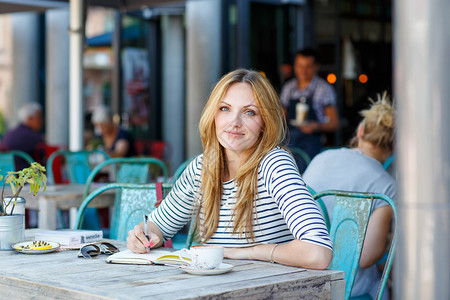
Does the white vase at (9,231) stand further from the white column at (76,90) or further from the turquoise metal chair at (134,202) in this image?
the white column at (76,90)

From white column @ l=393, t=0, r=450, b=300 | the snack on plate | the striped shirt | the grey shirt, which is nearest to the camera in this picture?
white column @ l=393, t=0, r=450, b=300

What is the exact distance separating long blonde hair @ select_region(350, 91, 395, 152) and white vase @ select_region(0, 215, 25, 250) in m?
1.61

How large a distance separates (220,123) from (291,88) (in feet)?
12.4

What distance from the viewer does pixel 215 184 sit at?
2414mm

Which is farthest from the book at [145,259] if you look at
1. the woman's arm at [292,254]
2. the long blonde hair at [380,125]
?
the long blonde hair at [380,125]

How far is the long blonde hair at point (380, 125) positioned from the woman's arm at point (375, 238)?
0.48 metres

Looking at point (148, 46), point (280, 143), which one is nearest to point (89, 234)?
point (280, 143)

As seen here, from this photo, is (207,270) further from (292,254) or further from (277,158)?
(277,158)

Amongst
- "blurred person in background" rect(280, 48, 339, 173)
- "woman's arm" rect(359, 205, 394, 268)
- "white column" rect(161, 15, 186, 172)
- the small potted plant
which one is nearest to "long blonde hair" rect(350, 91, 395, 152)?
"woman's arm" rect(359, 205, 394, 268)

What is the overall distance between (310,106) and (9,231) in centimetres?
403

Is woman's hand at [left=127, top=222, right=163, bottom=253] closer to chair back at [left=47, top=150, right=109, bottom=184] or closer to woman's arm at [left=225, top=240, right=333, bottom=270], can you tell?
woman's arm at [left=225, top=240, right=333, bottom=270]

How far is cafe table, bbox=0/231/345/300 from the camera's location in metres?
1.61

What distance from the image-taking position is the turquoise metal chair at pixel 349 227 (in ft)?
7.62

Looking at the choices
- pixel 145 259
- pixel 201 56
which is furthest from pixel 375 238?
pixel 201 56
